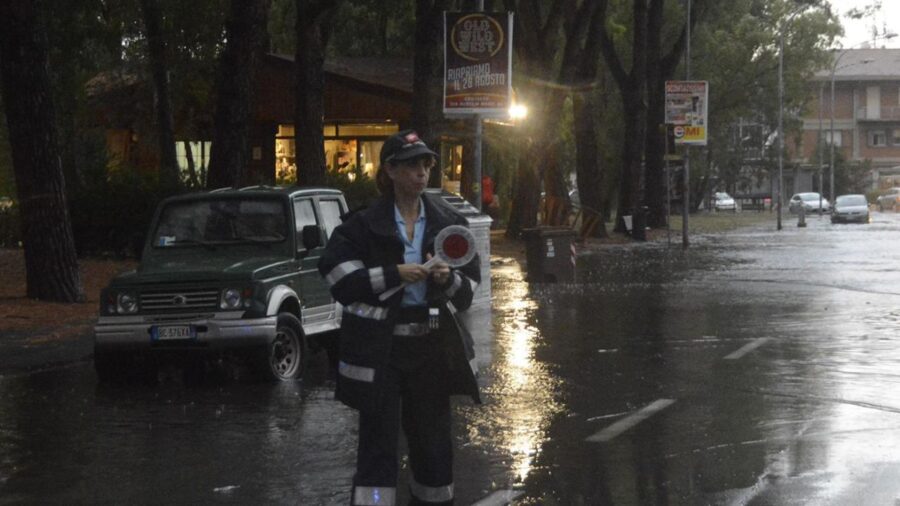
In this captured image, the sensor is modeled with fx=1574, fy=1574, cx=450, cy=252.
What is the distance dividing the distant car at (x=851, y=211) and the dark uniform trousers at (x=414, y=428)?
217ft

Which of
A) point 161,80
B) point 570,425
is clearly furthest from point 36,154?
point 161,80

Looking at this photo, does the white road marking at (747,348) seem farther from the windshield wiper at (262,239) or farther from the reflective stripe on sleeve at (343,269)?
the reflective stripe on sleeve at (343,269)

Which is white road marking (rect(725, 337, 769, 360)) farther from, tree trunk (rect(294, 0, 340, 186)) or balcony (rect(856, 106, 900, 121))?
balcony (rect(856, 106, 900, 121))

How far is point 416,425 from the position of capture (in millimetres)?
6602

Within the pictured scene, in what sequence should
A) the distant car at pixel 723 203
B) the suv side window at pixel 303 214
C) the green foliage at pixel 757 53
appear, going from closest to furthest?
the suv side window at pixel 303 214 → the green foliage at pixel 757 53 → the distant car at pixel 723 203

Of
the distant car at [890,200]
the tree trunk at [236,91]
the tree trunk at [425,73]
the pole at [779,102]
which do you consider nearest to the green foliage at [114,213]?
the tree trunk at [236,91]

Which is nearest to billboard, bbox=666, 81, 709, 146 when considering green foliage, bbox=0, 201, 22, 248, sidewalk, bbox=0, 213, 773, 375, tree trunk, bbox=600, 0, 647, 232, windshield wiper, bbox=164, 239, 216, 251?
tree trunk, bbox=600, 0, 647, 232

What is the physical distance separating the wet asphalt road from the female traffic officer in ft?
5.54

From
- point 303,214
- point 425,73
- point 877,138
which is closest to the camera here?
point 303,214

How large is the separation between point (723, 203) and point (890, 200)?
38.5 ft

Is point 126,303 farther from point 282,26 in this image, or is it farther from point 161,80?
point 282,26

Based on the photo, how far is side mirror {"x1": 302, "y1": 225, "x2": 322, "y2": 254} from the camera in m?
13.5

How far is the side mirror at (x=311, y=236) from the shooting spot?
530 inches

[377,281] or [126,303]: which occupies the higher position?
[377,281]
